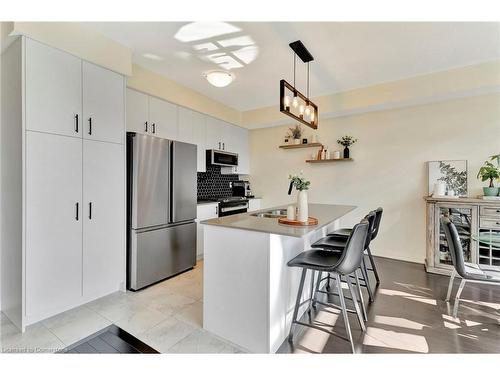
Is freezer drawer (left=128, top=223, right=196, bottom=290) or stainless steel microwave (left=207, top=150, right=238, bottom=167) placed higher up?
stainless steel microwave (left=207, top=150, right=238, bottom=167)

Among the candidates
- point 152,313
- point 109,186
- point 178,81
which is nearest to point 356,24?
point 178,81

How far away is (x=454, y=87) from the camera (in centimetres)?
309

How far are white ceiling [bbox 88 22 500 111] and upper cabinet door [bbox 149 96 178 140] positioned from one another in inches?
16.3

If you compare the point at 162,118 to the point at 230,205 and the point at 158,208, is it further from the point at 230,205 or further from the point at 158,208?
the point at 230,205

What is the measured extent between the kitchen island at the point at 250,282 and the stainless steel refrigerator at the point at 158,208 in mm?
1207

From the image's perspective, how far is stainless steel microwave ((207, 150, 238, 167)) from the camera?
4.19 metres

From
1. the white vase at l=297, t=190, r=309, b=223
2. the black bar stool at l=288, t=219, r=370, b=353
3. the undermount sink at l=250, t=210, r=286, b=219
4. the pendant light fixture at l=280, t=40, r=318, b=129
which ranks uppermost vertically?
the pendant light fixture at l=280, t=40, r=318, b=129

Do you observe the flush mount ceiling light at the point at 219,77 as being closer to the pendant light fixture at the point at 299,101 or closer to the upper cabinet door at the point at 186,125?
the pendant light fixture at the point at 299,101

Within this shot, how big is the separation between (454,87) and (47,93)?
15.1 ft

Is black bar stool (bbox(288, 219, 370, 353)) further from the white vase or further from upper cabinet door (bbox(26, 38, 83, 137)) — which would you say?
upper cabinet door (bbox(26, 38, 83, 137))

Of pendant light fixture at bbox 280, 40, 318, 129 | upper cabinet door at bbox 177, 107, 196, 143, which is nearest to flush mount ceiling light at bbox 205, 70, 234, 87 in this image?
pendant light fixture at bbox 280, 40, 318, 129

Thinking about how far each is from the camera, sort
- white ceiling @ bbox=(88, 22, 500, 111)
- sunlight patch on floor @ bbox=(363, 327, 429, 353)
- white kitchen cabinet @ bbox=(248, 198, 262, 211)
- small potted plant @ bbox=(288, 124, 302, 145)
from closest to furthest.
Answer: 1. sunlight patch on floor @ bbox=(363, 327, 429, 353)
2. white ceiling @ bbox=(88, 22, 500, 111)
3. small potted plant @ bbox=(288, 124, 302, 145)
4. white kitchen cabinet @ bbox=(248, 198, 262, 211)

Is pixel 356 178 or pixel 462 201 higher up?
pixel 356 178
